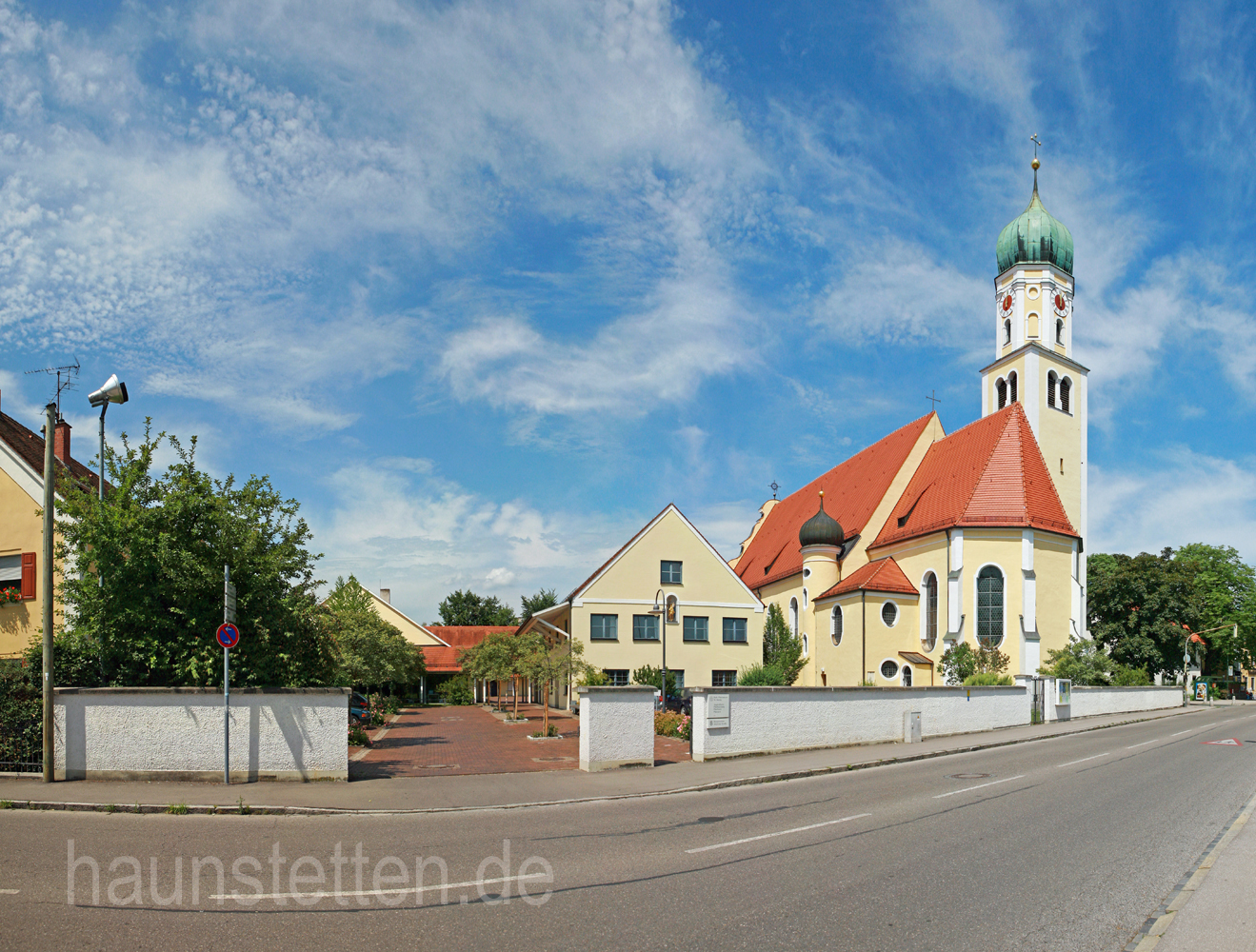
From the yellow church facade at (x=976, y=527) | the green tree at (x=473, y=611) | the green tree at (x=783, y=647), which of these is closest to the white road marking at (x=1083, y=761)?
the yellow church facade at (x=976, y=527)

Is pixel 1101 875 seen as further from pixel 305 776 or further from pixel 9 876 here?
pixel 305 776

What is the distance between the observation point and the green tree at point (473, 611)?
332ft

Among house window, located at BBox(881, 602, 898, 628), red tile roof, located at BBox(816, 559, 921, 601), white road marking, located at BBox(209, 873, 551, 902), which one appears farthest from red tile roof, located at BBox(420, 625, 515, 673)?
white road marking, located at BBox(209, 873, 551, 902)

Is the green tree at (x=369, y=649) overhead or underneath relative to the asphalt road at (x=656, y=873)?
underneath

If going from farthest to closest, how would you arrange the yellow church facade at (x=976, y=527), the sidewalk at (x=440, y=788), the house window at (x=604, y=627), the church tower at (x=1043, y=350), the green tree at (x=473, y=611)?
the green tree at (x=473, y=611), the church tower at (x=1043, y=350), the yellow church facade at (x=976, y=527), the house window at (x=604, y=627), the sidewalk at (x=440, y=788)

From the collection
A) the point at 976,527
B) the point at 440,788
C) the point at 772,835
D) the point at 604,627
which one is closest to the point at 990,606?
the point at 976,527

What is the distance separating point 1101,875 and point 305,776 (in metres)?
11.8

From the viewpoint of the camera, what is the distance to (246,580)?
15805mm

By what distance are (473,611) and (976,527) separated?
234 ft

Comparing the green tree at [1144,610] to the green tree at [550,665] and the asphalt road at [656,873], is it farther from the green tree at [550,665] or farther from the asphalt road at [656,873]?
the asphalt road at [656,873]

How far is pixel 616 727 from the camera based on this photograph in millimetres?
17281

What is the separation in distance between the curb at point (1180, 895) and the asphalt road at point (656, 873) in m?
0.12

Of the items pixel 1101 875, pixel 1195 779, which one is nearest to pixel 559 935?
pixel 1101 875

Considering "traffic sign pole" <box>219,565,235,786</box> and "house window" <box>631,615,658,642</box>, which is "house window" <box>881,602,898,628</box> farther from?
"traffic sign pole" <box>219,565,235,786</box>
